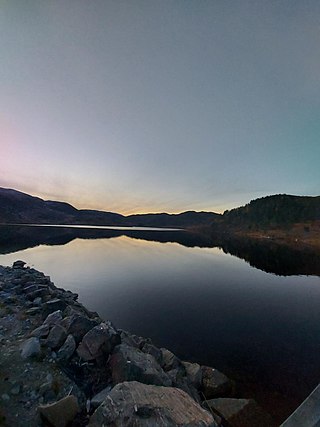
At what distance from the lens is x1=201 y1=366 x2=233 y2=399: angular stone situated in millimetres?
9325

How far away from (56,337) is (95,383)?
7.49 ft

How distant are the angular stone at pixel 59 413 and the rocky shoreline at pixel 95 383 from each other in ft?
0.06

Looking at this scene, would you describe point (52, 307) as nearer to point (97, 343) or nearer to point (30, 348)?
point (30, 348)

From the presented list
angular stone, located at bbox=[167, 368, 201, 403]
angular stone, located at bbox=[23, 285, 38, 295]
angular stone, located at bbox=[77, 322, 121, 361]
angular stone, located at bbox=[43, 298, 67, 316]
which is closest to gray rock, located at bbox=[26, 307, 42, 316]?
angular stone, located at bbox=[43, 298, 67, 316]

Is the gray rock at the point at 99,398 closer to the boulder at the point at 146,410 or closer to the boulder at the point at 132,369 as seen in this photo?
the boulder at the point at 132,369

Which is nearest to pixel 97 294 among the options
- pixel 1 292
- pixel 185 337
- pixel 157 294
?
pixel 157 294

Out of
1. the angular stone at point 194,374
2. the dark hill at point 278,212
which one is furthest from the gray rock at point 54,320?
the dark hill at point 278,212

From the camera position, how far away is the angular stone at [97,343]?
25.3 ft

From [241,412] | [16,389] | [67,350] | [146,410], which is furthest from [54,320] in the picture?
[241,412]

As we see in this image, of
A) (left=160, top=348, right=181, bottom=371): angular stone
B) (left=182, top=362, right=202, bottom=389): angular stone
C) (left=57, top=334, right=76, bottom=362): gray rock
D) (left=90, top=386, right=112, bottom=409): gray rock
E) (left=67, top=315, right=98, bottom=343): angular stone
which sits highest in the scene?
(left=67, top=315, right=98, bottom=343): angular stone

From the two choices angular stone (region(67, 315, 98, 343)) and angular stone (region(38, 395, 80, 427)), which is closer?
angular stone (region(38, 395, 80, 427))

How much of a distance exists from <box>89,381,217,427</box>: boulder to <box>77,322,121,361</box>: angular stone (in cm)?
217

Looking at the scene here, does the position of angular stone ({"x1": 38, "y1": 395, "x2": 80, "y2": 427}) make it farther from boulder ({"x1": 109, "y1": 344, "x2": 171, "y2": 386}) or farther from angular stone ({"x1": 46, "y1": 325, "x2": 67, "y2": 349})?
angular stone ({"x1": 46, "y1": 325, "x2": 67, "y2": 349})

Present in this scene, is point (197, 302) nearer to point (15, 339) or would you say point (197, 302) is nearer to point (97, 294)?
point (97, 294)
